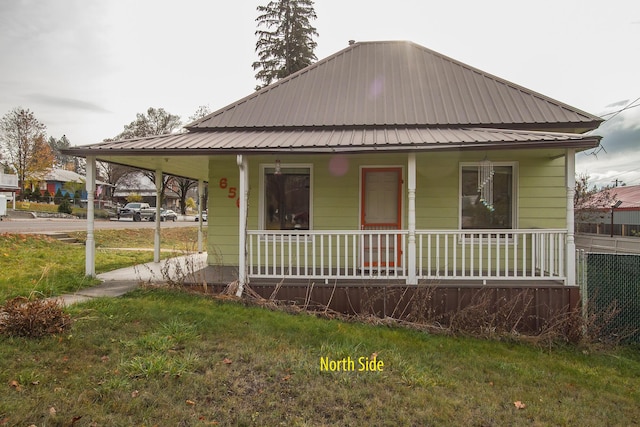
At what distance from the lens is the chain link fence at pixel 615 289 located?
221 inches

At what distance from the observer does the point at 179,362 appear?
12.5 ft

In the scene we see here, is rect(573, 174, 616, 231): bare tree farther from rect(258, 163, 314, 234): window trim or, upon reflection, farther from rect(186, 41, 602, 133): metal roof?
rect(258, 163, 314, 234): window trim

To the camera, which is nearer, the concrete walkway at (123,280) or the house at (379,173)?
the concrete walkway at (123,280)

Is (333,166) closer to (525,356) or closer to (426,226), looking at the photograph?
(426,226)

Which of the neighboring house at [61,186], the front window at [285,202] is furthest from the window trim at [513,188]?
the neighboring house at [61,186]

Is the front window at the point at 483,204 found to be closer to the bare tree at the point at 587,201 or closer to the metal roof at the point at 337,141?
the metal roof at the point at 337,141

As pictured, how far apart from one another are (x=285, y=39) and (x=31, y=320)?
2481 centimetres

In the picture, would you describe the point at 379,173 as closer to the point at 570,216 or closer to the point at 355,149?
the point at 355,149

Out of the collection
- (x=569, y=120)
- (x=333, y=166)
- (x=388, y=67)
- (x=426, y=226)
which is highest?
(x=388, y=67)

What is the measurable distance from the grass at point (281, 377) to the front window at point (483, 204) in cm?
309

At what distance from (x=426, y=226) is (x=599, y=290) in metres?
3.11

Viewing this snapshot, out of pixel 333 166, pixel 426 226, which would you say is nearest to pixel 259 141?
pixel 333 166

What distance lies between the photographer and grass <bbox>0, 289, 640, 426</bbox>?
3.13m

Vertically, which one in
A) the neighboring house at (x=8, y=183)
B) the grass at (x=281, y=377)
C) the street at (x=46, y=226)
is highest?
the neighboring house at (x=8, y=183)
